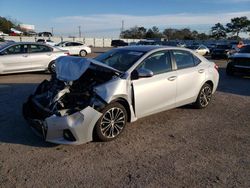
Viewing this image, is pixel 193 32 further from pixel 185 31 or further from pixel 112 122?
pixel 112 122

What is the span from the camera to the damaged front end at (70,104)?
485cm

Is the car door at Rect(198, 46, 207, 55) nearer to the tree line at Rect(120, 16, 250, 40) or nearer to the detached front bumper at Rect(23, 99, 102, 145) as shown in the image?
the detached front bumper at Rect(23, 99, 102, 145)

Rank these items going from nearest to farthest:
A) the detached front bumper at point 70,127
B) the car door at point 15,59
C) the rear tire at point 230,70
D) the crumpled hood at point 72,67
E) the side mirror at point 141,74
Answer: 1. the detached front bumper at point 70,127
2. the crumpled hood at point 72,67
3. the side mirror at point 141,74
4. the car door at point 15,59
5. the rear tire at point 230,70

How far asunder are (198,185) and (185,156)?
0.91 m

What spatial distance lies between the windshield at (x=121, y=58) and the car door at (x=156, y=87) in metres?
0.21

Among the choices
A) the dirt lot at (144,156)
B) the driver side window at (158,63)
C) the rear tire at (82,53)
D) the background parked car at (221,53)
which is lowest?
the rear tire at (82,53)

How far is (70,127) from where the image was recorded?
4.80m

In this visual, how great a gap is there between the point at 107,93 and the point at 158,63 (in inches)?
63.9

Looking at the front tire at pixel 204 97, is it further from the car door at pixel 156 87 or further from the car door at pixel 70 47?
the car door at pixel 70 47

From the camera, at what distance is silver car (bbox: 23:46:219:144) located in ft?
16.1

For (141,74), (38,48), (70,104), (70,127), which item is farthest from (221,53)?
(70,127)

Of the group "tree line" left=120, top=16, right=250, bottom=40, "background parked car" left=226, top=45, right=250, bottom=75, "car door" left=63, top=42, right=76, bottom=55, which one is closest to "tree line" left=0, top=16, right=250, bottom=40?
"tree line" left=120, top=16, right=250, bottom=40

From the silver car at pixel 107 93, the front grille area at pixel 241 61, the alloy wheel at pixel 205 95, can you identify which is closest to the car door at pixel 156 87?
the silver car at pixel 107 93

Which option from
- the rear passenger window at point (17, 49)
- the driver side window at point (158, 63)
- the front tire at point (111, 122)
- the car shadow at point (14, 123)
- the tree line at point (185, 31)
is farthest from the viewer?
the tree line at point (185, 31)
